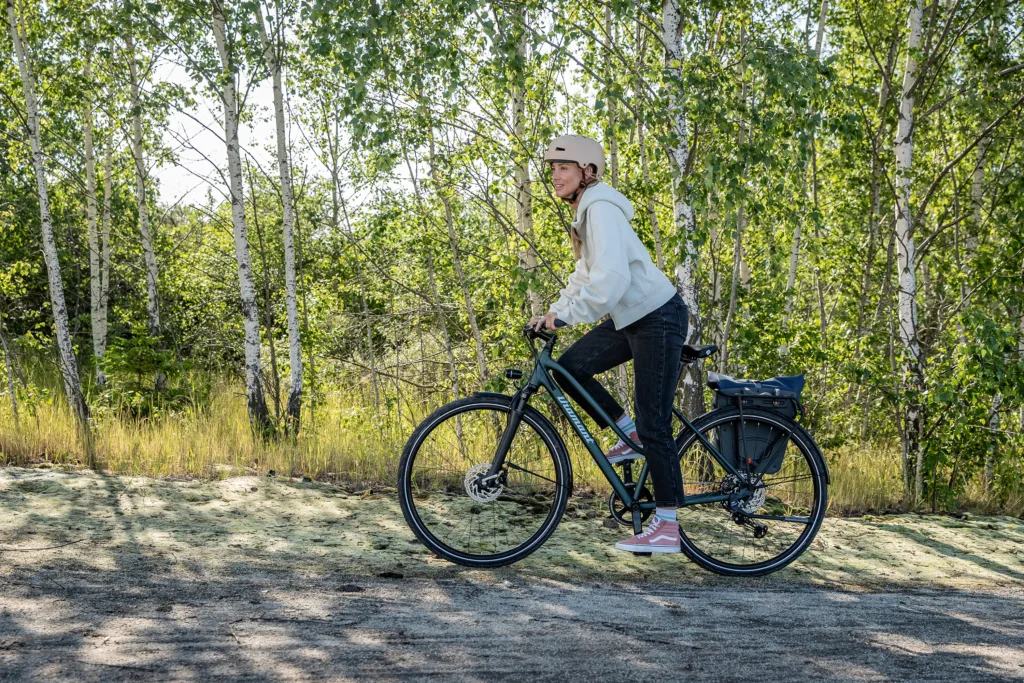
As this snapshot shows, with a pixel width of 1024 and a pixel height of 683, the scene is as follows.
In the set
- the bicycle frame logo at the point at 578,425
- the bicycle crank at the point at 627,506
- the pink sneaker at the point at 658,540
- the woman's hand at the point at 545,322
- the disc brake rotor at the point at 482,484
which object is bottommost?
the pink sneaker at the point at 658,540

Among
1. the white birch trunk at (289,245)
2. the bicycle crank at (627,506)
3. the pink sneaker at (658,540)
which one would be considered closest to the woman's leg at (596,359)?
the bicycle crank at (627,506)

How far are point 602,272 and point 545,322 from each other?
40 cm

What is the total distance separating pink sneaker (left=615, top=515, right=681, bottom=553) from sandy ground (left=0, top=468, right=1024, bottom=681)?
160mm

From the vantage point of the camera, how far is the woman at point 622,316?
12.9 feet

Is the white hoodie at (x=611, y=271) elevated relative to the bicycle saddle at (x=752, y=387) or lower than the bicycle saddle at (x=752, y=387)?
elevated

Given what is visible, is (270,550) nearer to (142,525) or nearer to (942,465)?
(142,525)

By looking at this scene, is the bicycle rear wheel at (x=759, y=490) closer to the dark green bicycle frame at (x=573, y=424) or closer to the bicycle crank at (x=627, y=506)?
the dark green bicycle frame at (x=573, y=424)

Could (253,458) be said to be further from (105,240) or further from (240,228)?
(105,240)

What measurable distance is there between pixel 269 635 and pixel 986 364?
5470 mm

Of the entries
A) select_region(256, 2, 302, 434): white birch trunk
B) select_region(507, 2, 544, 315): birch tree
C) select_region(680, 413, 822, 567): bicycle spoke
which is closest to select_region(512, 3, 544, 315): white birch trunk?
select_region(507, 2, 544, 315): birch tree

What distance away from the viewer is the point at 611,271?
3.88 m

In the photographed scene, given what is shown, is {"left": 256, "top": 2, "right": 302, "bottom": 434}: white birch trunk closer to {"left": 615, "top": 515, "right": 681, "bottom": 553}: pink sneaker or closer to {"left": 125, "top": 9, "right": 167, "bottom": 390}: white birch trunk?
{"left": 125, "top": 9, "right": 167, "bottom": 390}: white birch trunk

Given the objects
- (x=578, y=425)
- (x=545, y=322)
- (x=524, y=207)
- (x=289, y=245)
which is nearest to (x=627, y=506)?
(x=578, y=425)

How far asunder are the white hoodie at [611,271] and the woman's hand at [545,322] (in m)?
0.03
